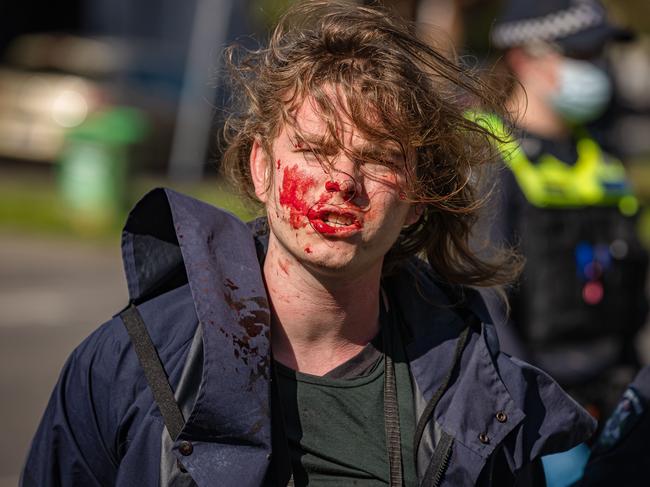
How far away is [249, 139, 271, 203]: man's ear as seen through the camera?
229 cm

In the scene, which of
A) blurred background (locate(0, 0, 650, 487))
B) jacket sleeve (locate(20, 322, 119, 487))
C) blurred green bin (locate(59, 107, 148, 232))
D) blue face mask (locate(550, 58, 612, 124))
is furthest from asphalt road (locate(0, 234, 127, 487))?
jacket sleeve (locate(20, 322, 119, 487))

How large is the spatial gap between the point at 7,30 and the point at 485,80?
23294 millimetres

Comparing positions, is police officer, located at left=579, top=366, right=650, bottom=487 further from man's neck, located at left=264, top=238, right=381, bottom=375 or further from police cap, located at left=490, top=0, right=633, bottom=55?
police cap, located at left=490, top=0, right=633, bottom=55

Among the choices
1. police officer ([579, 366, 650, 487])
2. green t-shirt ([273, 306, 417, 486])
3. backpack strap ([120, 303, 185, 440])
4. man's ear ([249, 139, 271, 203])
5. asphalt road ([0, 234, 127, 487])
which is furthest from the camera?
asphalt road ([0, 234, 127, 487])

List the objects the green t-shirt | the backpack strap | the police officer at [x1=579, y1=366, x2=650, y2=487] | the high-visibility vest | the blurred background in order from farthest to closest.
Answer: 1. the blurred background
2. the high-visibility vest
3. the police officer at [x1=579, y1=366, x2=650, y2=487]
4. the green t-shirt
5. the backpack strap

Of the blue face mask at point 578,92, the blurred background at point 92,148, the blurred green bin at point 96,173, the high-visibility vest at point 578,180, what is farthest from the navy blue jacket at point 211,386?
the blurred green bin at point 96,173

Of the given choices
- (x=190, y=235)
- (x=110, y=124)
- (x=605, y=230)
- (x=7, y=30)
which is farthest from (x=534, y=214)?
(x=7, y=30)

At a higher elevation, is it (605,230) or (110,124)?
(605,230)

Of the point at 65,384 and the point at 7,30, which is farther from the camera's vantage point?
the point at 7,30

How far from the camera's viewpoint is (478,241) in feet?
9.52

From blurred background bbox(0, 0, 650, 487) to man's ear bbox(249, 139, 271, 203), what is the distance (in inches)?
119

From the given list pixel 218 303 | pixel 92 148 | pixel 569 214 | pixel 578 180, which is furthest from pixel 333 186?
pixel 92 148

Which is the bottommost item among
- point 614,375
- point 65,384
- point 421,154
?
point 614,375

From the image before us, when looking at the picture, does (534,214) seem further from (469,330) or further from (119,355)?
(119,355)
